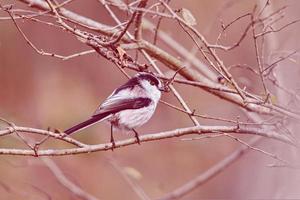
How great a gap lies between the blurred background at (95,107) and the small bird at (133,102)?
3823 mm

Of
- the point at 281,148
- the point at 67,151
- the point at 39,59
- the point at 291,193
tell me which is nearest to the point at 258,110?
the point at 281,148

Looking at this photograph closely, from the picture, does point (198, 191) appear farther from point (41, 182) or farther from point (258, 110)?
point (258, 110)

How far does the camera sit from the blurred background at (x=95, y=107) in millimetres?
9203

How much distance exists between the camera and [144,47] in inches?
194

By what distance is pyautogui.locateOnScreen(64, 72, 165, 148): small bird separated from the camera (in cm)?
474

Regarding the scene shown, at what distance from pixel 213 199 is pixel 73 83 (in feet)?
8.15

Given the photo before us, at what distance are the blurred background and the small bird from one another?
382cm

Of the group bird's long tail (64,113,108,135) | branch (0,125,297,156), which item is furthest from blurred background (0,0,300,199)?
branch (0,125,297,156)

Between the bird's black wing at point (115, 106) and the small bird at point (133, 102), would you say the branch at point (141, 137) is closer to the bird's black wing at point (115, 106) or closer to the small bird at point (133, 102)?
the bird's black wing at point (115, 106)

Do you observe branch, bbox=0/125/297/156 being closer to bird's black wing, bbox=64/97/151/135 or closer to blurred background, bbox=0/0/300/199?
bird's black wing, bbox=64/97/151/135

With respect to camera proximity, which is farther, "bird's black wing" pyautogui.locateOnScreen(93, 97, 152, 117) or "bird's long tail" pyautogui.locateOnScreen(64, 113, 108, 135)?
"bird's black wing" pyautogui.locateOnScreen(93, 97, 152, 117)

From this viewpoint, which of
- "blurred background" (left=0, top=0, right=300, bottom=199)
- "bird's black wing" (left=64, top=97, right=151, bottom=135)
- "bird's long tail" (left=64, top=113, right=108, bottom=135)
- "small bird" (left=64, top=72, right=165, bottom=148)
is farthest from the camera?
"blurred background" (left=0, top=0, right=300, bottom=199)

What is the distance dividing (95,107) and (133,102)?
5.02 metres

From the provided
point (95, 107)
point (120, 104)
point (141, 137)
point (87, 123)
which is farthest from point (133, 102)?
point (95, 107)
